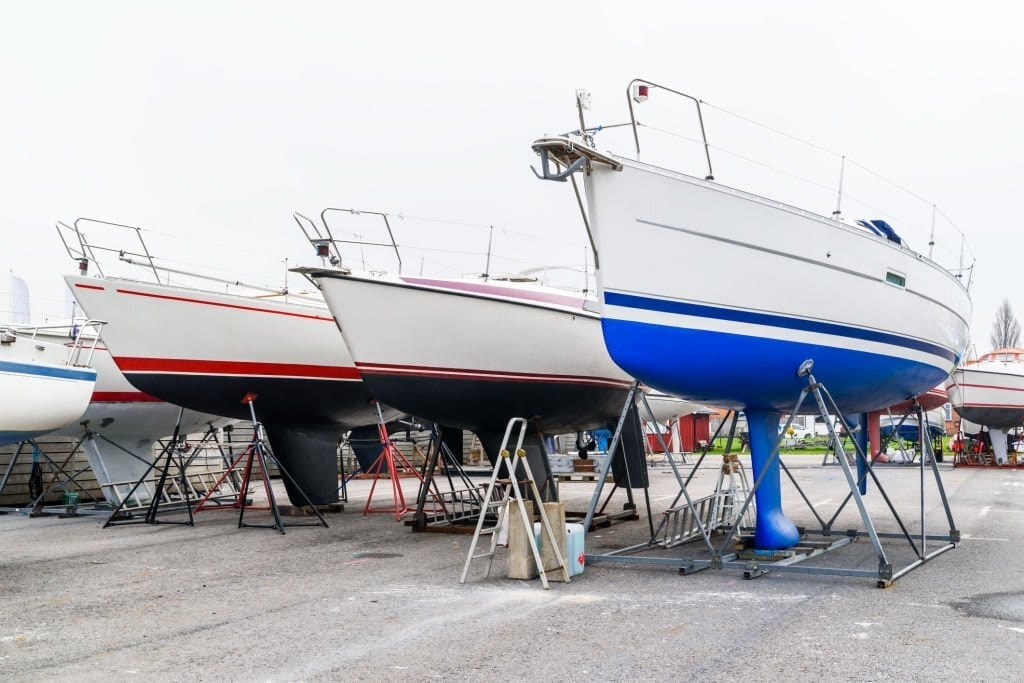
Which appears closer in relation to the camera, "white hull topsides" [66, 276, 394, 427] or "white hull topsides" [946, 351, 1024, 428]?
"white hull topsides" [66, 276, 394, 427]

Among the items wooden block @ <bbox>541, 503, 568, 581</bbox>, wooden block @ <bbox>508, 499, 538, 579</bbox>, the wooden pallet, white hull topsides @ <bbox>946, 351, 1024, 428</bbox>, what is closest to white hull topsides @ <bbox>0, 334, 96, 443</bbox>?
wooden block @ <bbox>508, 499, 538, 579</bbox>

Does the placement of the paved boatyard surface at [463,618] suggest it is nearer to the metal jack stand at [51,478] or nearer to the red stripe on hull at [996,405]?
the metal jack stand at [51,478]

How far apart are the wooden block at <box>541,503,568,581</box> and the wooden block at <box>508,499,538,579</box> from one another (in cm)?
10

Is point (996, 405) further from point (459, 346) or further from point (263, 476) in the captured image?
point (263, 476)

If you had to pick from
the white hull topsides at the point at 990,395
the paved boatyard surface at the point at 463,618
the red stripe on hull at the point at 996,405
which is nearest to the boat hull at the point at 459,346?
the paved boatyard surface at the point at 463,618

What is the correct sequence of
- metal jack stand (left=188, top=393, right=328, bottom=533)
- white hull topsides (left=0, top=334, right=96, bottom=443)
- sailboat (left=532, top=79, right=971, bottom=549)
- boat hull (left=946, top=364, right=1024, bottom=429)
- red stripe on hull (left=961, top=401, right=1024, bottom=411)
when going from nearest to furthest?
1. sailboat (left=532, top=79, right=971, bottom=549)
2. white hull topsides (left=0, top=334, right=96, bottom=443)
3. metal jack stand (left=188, top=393, right=328, bottom=533)
4. boat hull (left=946, top=364, right=1024, bottom=429)
5. red stripe on hull (left=961, top=401, right=1024, bottom=411)

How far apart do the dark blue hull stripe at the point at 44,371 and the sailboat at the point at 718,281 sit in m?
4.83

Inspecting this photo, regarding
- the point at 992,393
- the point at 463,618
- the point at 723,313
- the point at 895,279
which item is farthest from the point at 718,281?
the point at 992,393

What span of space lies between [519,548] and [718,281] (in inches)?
94.3

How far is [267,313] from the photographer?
36.1 ft

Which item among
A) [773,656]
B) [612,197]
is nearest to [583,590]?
[773,656]

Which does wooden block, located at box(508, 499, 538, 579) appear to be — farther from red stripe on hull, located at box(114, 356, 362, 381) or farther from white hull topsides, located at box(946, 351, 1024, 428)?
white hull topsides, located at box(946, 351, 1024, 428)

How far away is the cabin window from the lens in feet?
24.2

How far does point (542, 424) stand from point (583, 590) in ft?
14.3
